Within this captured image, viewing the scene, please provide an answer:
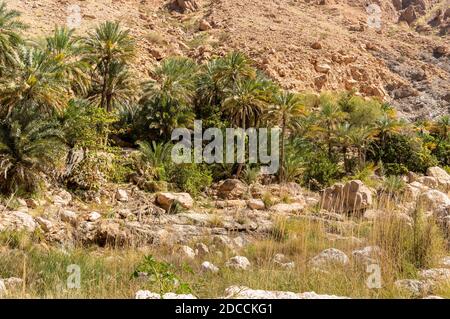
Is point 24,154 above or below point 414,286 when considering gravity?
below

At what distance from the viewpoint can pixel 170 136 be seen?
30.3m

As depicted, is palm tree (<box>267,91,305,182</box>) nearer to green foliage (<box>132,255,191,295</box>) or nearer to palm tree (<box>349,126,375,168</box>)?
palm tree (<box>349,126,375,168</box>)

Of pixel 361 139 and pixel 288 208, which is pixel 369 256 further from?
pixel 361 139

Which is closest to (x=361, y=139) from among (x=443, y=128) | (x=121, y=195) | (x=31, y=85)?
(x=443, y=128)

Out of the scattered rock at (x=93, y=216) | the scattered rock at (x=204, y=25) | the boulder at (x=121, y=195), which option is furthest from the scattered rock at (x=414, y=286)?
the scattered rock at (x=204, y=25)

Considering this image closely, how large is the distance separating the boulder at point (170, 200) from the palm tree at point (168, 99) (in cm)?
909

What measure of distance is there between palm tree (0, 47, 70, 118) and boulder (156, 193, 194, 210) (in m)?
6.26

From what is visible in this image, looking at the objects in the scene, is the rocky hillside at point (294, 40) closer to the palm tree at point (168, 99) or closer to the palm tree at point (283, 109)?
the palm tree at point (168, 99)

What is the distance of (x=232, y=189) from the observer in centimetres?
2566

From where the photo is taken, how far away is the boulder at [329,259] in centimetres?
497

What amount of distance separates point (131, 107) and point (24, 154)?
47.6 feet

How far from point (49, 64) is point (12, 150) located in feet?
14.6

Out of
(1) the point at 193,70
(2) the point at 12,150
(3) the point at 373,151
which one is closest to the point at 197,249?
(2) the point at 12,150
